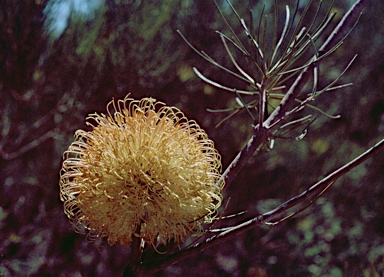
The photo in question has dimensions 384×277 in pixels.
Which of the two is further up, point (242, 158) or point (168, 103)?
point (242, 158)

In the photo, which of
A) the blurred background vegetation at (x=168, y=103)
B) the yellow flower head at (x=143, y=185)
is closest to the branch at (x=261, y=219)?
the yellow flower head at (x=143, y=185)

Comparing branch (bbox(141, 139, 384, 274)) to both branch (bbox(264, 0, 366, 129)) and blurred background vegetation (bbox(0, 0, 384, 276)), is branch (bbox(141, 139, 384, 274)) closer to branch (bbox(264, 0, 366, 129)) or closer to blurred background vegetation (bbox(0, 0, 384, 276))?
branch (bbox(264, 0, 366, 129))

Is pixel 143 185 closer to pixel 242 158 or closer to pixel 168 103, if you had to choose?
pixel 242 158

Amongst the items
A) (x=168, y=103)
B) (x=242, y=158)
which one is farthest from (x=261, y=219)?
(x=168, y=103)

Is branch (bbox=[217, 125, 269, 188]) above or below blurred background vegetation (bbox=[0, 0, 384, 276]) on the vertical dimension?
above

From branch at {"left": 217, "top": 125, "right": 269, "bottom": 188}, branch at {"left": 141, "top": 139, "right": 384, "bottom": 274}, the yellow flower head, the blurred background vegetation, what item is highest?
the yellow flower head

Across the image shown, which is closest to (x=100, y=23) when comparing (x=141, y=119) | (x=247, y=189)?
(x=247, y=189)

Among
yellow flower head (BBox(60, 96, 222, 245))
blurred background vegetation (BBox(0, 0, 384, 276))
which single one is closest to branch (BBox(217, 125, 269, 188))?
yellow flower head (BBox(60, 96, 222, 245))

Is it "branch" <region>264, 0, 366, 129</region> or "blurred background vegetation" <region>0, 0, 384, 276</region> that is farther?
"blurred background vegetation" <region>0, 0, 384, 276</region>
